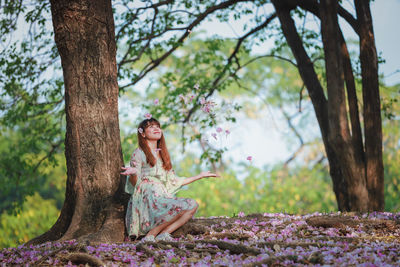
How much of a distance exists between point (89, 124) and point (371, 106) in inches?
185

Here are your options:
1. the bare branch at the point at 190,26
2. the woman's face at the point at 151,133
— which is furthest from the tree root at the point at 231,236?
the bare branch at the point at 190,26

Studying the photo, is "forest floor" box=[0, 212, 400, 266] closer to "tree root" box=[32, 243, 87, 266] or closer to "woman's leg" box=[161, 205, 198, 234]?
"tree root" box=[32, 243, 87, 266]

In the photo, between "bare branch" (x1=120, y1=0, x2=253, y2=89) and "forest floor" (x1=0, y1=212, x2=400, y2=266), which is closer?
"forest floor" (x1=0, y1=212, x2=400, y2=266)

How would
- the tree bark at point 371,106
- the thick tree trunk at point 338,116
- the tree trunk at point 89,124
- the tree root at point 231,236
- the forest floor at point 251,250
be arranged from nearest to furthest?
the forest floor at point 251,250 → the tree root at point 231,236 → the tree trunk at point 89,124 → the thick tree trunk at point 338,116 → the tree bark at point 371,106

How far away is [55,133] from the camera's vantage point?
10.2m

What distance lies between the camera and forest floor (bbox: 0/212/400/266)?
142 inches

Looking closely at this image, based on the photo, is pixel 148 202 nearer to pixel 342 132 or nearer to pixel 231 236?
pixel 231 236

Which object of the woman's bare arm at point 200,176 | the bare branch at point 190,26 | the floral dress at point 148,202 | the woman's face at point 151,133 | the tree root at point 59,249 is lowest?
the tree root at point 59,249

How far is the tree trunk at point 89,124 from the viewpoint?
5.33m

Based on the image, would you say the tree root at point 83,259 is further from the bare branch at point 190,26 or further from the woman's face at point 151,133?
the bare branch at point 190,26

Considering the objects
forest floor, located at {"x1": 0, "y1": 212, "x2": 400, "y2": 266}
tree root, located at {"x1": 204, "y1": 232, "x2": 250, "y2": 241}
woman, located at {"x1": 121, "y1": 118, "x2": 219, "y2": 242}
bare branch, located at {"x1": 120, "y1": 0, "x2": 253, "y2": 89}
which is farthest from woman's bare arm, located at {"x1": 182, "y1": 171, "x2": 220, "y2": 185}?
bare branch, located at {"x1": 120, "y1": 0, "x2": 253, "y2": 89}

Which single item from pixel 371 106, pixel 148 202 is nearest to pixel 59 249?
pixel 148 202

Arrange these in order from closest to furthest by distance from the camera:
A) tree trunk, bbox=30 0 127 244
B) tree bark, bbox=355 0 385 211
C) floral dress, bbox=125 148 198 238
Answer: floral dress, bbox=125 148 198 238, tree trunk, bbox=30 0 127 244, tree bark, bbox=355 0 385 211

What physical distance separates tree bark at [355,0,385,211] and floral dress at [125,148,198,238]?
363 cm
